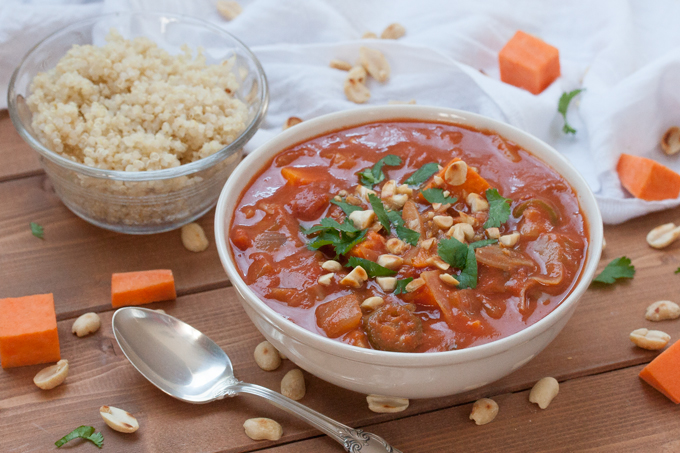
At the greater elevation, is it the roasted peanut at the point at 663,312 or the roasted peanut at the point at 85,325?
the roasted peanut at the point at 663,312

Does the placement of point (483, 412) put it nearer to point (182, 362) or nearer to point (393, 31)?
point (182, 362)

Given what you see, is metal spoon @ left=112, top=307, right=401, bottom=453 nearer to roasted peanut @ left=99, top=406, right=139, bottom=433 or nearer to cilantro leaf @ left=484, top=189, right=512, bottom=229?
roasted peanut @ left=99, top=406, right=139, bottom=433

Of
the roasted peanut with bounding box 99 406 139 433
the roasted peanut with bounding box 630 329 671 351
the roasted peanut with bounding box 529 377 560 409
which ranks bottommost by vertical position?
the roasted peanut with bounding box 99 406 139 433

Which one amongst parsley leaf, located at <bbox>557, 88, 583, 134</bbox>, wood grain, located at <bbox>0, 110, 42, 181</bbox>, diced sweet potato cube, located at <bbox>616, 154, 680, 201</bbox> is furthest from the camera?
parsley leaf, located at <bbox>557, 88, 583, 134</bbox>

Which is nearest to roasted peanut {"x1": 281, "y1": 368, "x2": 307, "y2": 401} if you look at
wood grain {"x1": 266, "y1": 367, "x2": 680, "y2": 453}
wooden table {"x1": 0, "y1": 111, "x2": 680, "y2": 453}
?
wooden table {"x1": 0, "y1": 111, "x2": 680, "y2": 453}

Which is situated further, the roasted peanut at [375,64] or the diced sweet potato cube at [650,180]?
the roasted peanut at [375,64]

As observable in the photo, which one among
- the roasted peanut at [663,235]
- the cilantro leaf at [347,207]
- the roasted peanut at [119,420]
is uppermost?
the cilantro leaf at [347,207]

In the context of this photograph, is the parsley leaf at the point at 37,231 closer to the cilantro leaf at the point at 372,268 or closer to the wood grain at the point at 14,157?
the wood grain at the point at 14,157

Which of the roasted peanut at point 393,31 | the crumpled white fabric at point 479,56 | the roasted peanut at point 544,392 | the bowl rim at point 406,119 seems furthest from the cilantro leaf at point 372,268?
the roasted peanut at point 393,31
